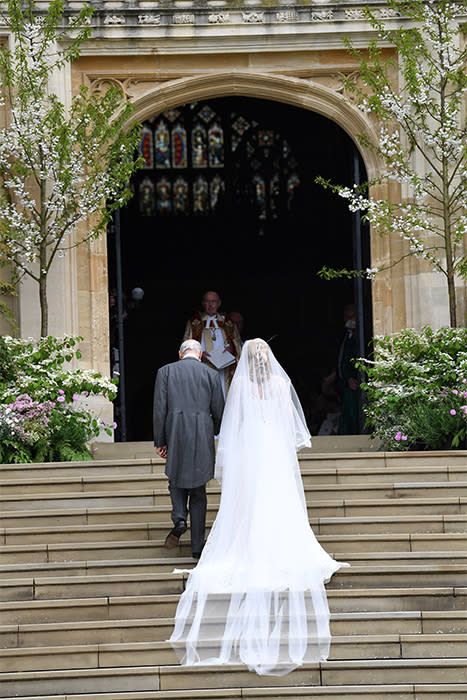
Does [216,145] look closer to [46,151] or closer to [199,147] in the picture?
[199,147]

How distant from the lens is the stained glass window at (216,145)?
1948 centimetres

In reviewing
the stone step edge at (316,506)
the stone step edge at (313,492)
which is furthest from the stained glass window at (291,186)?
the stone step edge at (316,506)

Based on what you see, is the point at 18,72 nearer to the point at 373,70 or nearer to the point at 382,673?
the point at 373,70

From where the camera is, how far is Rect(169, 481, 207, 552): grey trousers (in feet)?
27.8

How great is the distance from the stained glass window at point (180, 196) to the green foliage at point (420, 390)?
8.55m

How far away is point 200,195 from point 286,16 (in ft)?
24.0

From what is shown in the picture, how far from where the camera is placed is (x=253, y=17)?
12789 mm

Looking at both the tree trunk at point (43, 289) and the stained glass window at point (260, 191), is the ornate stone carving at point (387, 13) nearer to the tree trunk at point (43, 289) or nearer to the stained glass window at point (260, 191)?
the tree trunk at point (43, 289)

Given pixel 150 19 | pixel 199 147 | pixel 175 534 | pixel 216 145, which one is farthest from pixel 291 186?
pixel 175 534

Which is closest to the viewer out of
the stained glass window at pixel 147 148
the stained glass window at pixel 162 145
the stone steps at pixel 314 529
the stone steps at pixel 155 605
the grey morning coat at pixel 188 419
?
the stone steps at pixel 155 605

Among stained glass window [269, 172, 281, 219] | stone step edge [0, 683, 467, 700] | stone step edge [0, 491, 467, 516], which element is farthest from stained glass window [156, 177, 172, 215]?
stone step edge [0, 683, 467, 700]

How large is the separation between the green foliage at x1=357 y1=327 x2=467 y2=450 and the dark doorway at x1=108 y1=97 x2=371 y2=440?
7.46 meters

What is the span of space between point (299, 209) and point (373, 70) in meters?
7.40

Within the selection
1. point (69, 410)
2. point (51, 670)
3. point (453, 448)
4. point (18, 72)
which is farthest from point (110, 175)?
Answer: point (51, 670)
